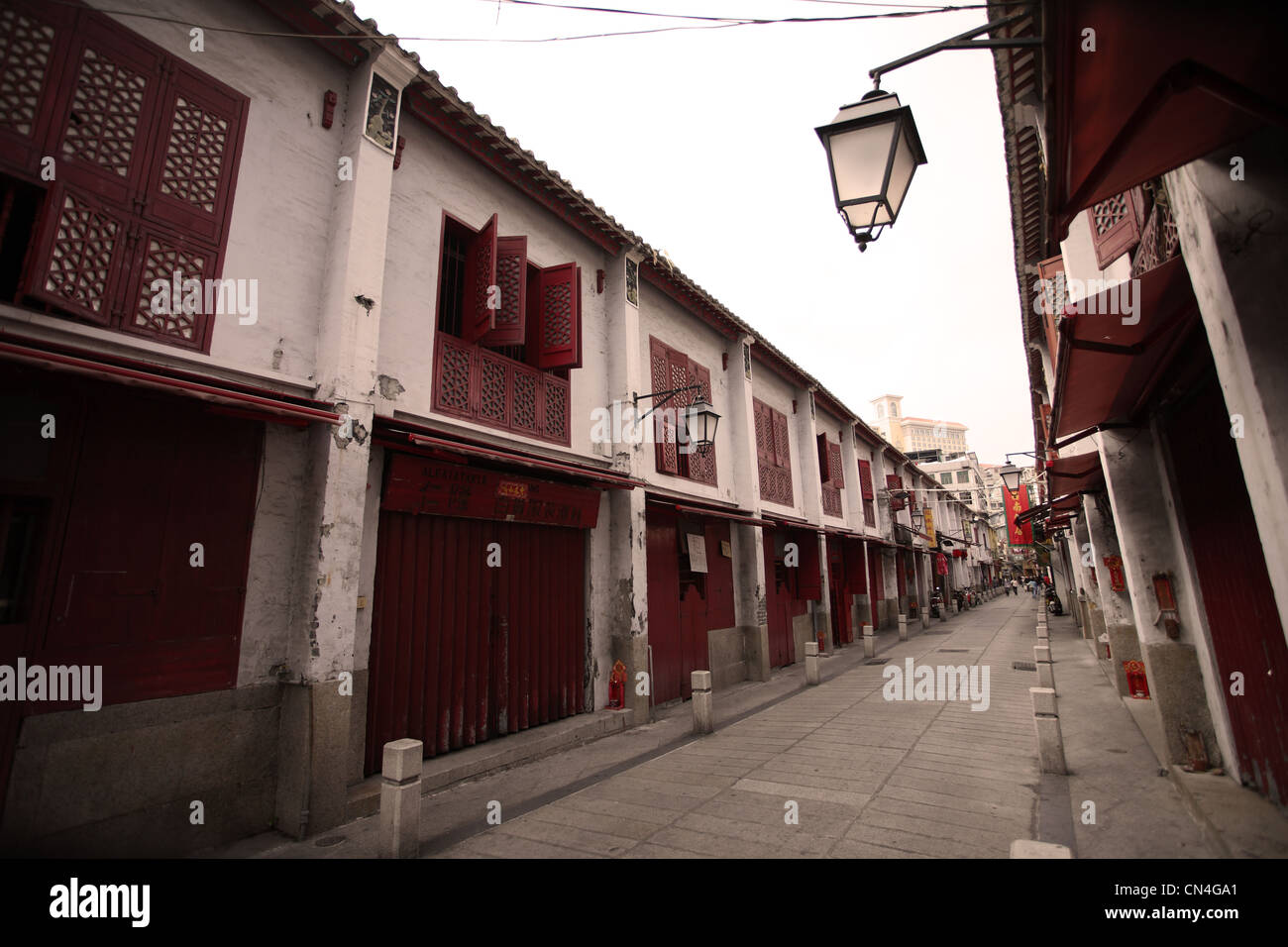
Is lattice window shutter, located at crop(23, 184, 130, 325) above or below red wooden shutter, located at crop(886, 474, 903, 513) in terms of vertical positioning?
below

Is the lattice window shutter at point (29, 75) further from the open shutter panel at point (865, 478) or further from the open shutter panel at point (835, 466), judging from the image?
the open shutter panel at point (865, 478)

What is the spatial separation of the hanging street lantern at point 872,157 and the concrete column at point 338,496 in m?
4.78

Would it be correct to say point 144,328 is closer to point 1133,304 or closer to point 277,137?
point 277,137

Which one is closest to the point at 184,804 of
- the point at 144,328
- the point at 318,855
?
the point at 318,855

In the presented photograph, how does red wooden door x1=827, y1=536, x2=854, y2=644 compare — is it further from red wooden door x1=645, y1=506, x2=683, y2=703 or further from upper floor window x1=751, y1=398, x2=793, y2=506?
red wooden door x1=645, y1=506, x2=683, y2=703

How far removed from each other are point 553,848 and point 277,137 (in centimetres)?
733

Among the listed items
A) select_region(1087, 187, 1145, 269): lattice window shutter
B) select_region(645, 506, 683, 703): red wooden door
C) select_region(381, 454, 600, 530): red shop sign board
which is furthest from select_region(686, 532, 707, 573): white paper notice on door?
select_region(1087, 187, 1145, 269): lattice window shutter

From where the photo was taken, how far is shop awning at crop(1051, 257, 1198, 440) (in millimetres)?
3484

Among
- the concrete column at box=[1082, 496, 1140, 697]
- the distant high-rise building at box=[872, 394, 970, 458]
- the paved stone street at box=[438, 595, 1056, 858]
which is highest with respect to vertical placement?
the distant high-rise building at box=[872, 394, 970, 458]

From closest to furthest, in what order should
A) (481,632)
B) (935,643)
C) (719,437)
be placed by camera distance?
(481,632)
(719,437)
(935,643)

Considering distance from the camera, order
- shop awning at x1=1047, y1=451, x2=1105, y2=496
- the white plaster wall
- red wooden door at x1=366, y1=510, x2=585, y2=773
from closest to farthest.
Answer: red wooden door at x1=366, y1=510, x2=585, y2=773, the white plaster wall, shop awning at x1=1047, y1=451, x2=1105, y2=496

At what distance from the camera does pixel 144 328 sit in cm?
473

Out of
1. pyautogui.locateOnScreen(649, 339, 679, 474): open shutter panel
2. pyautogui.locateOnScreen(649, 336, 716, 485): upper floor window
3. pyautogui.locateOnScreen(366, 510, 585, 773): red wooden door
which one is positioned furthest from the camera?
pyautogui.locateOnScreen(649, 336, 716, 485): upper floor window

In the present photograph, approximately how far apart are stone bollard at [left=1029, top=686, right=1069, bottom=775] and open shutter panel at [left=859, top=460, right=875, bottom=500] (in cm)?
1680
